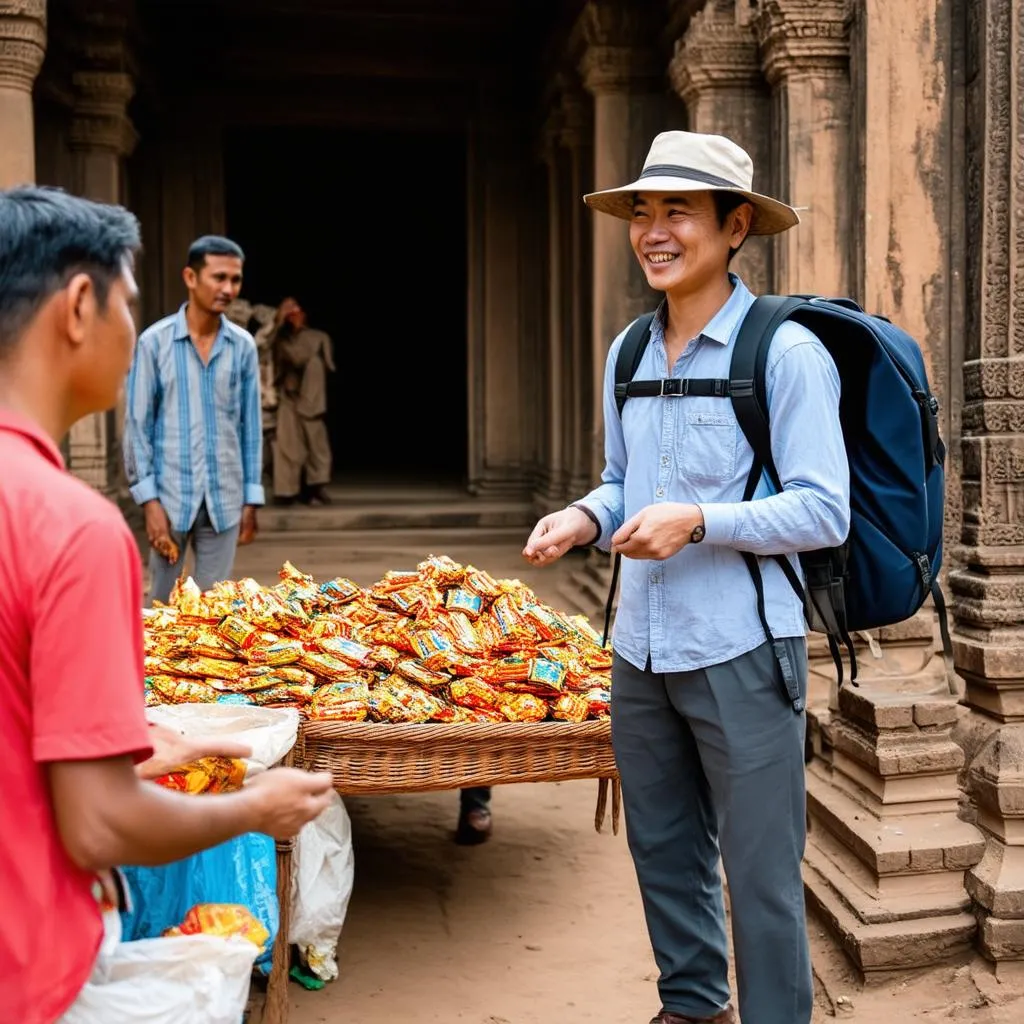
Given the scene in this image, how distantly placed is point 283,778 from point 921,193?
14.2ft

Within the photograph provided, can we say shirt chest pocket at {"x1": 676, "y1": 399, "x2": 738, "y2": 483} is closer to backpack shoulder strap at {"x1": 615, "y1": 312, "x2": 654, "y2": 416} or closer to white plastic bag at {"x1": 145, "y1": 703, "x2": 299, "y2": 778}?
backpack shoulder strap at {"x1": 615, "y1": 312, "x2": 654, "y2": 416}

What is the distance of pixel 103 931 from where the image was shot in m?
1.66

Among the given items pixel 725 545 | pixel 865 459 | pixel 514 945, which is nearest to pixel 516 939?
pixel 514 945

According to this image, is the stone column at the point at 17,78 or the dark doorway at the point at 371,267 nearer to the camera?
the stone column at the point at 17,78

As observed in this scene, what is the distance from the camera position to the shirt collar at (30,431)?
60.8 inches

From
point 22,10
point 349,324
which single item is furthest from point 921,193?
point 349,324

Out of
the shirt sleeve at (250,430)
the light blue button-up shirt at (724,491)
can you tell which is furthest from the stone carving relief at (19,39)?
the light blue button-up shirt at (724,491)

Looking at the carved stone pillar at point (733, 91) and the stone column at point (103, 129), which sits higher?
the stone column at point (103, 129)

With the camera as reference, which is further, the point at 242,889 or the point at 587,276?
the point at 587,276

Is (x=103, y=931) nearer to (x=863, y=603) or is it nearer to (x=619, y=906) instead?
(x=863, y=603)

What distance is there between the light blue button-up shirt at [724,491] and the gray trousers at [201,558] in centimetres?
320

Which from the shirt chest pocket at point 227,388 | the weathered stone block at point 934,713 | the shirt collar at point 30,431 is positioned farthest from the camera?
the shirt chest pocket at point 227,388

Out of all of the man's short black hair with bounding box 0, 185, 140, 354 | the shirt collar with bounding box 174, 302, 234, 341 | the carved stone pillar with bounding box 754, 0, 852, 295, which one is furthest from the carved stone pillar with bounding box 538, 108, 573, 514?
the man's short black hair with bounding box 0, 185, 140, 354

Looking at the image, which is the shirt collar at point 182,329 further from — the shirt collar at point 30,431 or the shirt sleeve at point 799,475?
the shirt collar at point 30,431
